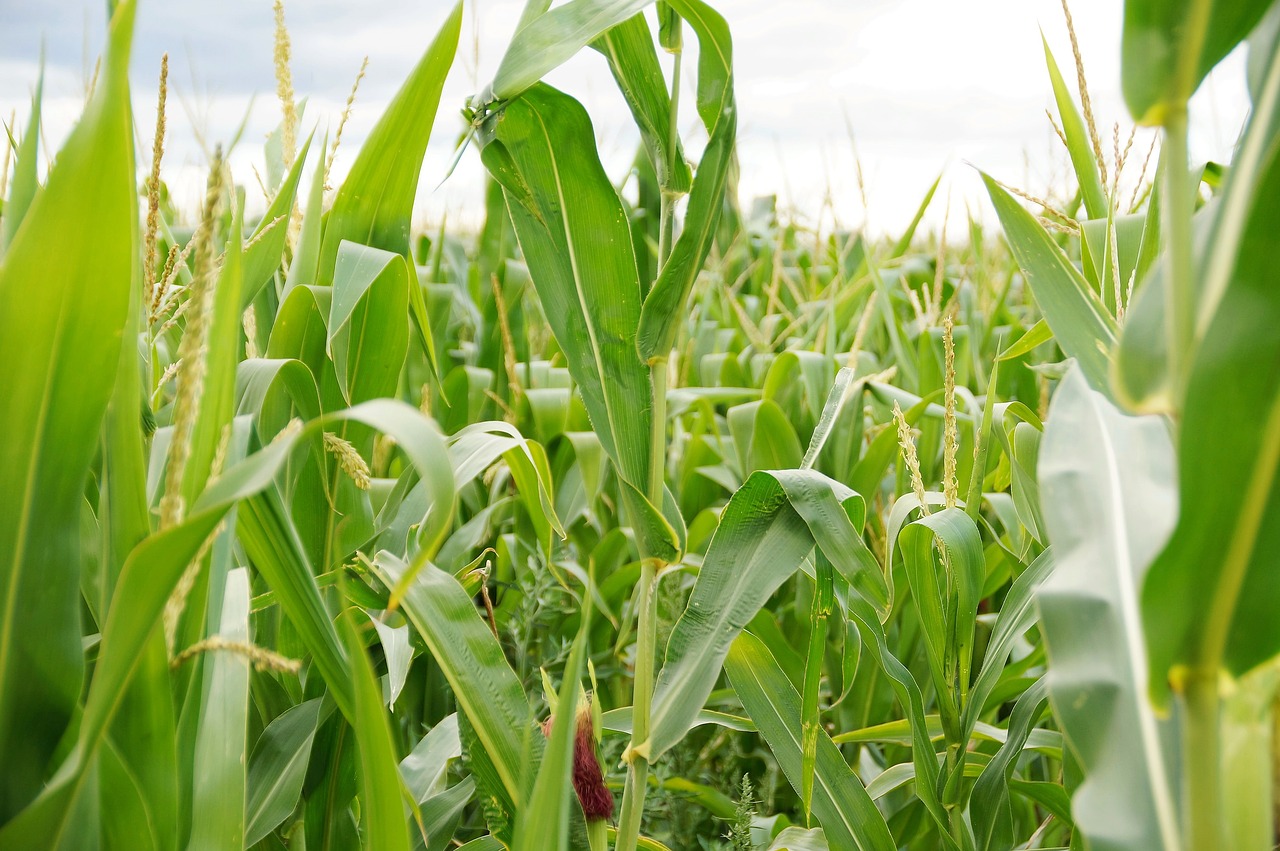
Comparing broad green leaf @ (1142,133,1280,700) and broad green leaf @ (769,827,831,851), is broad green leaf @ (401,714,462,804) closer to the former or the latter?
broad green leaf @ (769,827,831,851)

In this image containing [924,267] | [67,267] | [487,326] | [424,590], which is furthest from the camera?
[924,267]

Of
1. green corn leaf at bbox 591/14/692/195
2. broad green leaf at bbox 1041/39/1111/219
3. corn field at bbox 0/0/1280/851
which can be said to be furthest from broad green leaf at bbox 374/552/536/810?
broad green leaf at bbox 1041/39/1111/219

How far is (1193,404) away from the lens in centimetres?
28

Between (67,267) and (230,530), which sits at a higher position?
(67,267)

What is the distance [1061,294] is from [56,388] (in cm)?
61

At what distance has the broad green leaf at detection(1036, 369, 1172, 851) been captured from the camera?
0.33 m

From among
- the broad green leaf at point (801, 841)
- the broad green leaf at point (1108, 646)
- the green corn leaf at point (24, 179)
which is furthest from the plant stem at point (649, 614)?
the green corn leaf at point (24, 179)

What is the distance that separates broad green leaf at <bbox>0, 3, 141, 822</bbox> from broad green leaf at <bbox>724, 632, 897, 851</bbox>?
1.46 ft

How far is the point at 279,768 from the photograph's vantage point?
24.7 inches

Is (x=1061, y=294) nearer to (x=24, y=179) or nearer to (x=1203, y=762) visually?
(x=1203, y=762)

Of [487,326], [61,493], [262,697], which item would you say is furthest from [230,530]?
[487,326]

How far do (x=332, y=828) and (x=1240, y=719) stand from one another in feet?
2.13

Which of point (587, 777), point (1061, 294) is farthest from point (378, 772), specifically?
point (1061, 294)

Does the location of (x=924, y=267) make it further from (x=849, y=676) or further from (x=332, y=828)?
(x=332, y=828)
